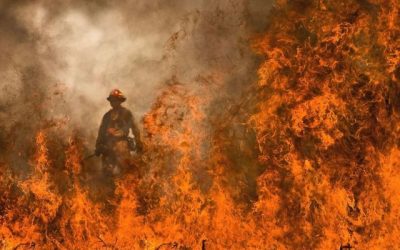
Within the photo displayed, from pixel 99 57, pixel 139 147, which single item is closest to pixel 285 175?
pixel 139 147

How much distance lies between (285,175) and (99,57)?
31.8 ft

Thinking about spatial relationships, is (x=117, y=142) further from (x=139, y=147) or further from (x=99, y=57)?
(x=99, y=57)

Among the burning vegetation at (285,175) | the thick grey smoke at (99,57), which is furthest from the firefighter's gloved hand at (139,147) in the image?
the thick grey smoke at (99,57)

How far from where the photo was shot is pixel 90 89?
58.4 feet

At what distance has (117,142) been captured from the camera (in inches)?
442

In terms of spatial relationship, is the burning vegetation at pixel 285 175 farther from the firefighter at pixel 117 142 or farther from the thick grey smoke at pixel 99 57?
the thick grey smoke at pixel 99 57

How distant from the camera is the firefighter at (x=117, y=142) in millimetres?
11180

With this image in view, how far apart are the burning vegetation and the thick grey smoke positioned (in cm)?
430

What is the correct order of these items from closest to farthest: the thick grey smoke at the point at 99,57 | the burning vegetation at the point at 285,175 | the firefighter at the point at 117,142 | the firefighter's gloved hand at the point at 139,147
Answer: the burning vegetation at the point at 285,175 < the firefighter at the point at 117,142 < the firefighter's gloved hand at the point at 139,147 < the thick grey smoke at the point at 99,57

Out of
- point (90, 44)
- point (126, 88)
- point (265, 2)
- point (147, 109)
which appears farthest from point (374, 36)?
point (90, 44)

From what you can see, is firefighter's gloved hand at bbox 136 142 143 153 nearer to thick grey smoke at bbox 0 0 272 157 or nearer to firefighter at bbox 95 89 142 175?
firefighter at bbox 95 89 142 175

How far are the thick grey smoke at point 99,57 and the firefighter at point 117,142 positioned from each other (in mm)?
5174

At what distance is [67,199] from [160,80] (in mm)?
6920

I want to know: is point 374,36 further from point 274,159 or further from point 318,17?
point 274,159
